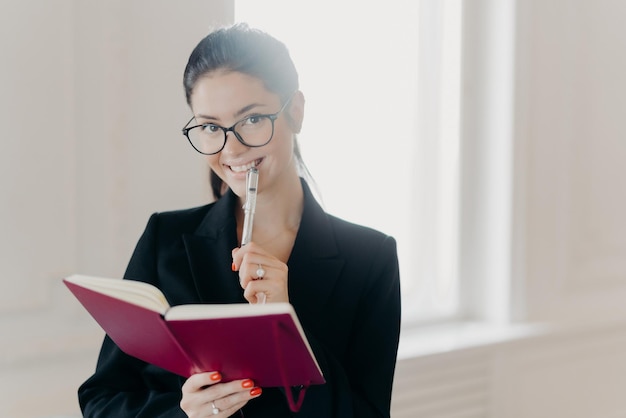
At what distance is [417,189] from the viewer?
8.77 feet

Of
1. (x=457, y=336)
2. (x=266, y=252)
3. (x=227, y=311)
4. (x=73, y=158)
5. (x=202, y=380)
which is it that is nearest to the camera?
(x=227, y=311)

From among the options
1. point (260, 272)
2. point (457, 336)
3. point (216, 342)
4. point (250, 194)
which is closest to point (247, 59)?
point (250, 194)

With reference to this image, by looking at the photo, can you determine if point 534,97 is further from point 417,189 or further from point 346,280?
point 346,280

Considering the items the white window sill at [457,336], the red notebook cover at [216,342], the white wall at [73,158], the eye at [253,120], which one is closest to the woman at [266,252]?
the eye at [253,120]

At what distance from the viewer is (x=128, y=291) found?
1053 millimetres

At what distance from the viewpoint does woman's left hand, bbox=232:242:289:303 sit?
1.16 m

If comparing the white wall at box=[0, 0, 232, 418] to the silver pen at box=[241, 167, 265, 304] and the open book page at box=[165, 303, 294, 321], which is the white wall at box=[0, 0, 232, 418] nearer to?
the silver pen at box=[241, 167, 265, 304]

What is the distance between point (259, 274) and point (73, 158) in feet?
2.29

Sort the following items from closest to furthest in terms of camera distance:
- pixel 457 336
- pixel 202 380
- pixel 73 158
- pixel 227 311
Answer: pixel 227 311, pixel 202 380, pixel 73 158, pixel 457 336

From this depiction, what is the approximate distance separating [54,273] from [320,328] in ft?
2.02

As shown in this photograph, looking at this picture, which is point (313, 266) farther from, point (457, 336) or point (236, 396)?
point (457, 336)

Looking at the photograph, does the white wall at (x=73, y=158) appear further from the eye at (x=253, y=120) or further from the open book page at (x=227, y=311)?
the open book page at (x=227, y=311)

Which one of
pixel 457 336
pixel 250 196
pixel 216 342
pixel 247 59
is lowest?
pixel 457 336

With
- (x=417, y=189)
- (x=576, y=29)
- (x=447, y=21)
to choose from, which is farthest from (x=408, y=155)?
(x=576, y=29)
